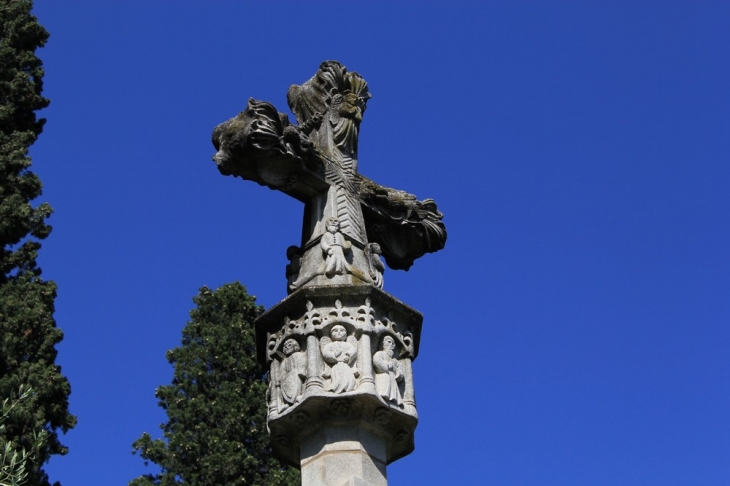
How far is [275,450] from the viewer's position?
711cm

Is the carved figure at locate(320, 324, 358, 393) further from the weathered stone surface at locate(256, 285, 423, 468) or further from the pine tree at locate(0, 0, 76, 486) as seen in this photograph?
the pine tree at locate(0, 0, 76, 486)

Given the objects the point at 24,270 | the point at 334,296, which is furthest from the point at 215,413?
the point at 334,296

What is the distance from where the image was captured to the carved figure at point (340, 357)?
668cm

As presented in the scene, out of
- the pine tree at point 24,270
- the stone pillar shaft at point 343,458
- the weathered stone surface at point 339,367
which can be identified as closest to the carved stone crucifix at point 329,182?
the weathered stone surface at point 339,367

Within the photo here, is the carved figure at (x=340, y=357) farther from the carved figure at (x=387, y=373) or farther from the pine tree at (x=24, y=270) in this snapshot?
the pine tree at (x=24, y=270)

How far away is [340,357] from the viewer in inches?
268

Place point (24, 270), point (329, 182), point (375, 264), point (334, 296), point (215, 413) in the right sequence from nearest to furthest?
point (334, 296), point (375, 264), point (329, 182), point (24, 270), point (215, 413)

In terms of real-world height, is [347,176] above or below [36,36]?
below

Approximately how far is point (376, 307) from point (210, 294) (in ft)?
41.9

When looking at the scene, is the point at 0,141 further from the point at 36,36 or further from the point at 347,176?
the point at 347,176

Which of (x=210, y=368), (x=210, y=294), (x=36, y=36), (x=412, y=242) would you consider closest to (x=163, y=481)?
(x=210, y=368)

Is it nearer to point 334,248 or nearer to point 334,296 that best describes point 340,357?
point 334,296

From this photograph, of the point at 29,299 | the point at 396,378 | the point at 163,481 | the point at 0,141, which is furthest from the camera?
the point at 163,481

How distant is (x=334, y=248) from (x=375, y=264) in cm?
34
